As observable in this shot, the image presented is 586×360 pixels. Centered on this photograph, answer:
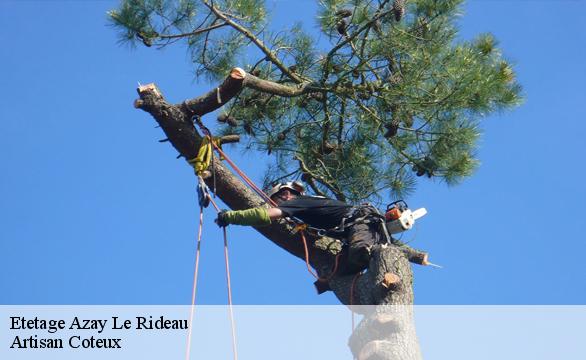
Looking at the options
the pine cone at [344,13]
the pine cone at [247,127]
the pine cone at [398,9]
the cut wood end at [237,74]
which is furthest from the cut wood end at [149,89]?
the pine cone at [398,9]

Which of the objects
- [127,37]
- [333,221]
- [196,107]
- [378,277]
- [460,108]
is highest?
[127,37]

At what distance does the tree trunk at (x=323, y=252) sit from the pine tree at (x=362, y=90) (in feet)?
1.75

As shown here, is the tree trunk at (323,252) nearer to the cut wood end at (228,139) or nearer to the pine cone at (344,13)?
the cut wood end at (228,139)

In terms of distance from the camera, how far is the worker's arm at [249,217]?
421 cm

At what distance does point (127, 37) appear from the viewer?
5395 millimetres

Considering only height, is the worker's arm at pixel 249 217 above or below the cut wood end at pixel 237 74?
below

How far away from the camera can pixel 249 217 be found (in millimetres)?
4266

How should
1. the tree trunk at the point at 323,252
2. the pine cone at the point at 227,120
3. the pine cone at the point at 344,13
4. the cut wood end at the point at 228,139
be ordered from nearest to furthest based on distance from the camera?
the tree trunk at the point at 323,252, the cut wood end at the point at 228,139, the pine cone at the point at 344,13, the pine cone at the point at 227,120

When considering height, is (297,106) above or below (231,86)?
above

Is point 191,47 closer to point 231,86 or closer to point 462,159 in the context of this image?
point 231,86

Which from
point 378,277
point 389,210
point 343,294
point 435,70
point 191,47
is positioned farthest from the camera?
point 191,47

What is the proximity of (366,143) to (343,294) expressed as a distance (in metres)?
1.30

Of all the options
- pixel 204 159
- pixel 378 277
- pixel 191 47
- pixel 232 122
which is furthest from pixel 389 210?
pixel 191 47

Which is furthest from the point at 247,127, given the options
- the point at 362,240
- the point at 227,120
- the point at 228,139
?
the point at 362,240
